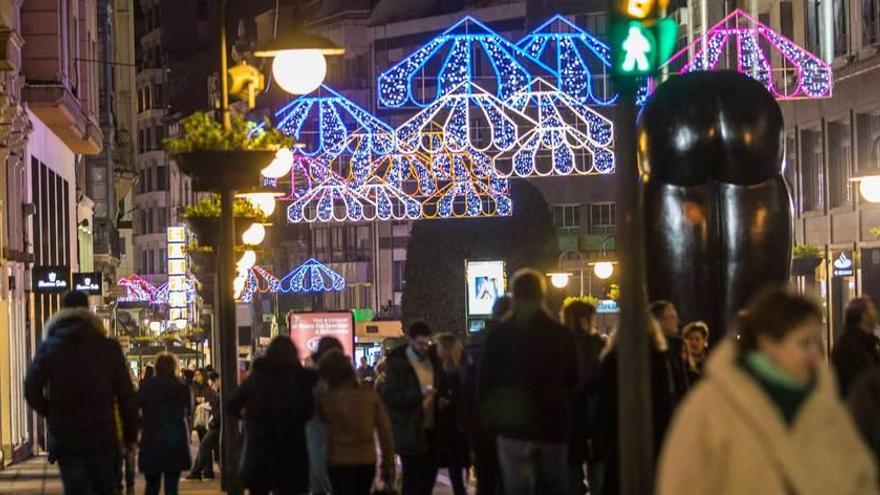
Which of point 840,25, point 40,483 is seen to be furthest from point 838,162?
point 40,483

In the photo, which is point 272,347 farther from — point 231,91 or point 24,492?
point 24,492

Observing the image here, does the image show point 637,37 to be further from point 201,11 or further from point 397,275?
point 201,11

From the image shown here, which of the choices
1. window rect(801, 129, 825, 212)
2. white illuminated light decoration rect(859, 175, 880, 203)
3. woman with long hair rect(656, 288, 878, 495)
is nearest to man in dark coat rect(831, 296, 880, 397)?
woman with long hair rect(656, 288, 878, 495)

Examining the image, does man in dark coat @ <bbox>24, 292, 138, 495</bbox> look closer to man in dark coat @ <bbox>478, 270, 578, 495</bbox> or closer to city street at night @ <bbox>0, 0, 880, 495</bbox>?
city street at night @ <bbox>0, 0, 880, 495</bbox>

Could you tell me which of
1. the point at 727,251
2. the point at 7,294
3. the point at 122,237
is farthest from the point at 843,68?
the point at 122,237

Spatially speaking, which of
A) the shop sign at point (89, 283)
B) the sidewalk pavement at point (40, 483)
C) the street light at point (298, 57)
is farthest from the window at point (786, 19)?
the street light at point (298, 57)

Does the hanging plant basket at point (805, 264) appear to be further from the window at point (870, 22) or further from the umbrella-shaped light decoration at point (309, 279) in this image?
the umbrella-shaped light decoration at point (309, 279)

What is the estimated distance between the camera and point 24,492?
2811 cm

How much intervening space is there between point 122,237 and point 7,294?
341ft

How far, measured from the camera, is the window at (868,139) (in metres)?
50.2

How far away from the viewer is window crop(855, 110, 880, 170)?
165 feet

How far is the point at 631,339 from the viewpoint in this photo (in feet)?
40.3

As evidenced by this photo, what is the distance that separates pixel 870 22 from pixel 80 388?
3695 centimetres

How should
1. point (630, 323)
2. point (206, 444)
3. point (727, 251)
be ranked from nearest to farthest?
point (630, 323) → point (727, 251) → point (206, 444)
